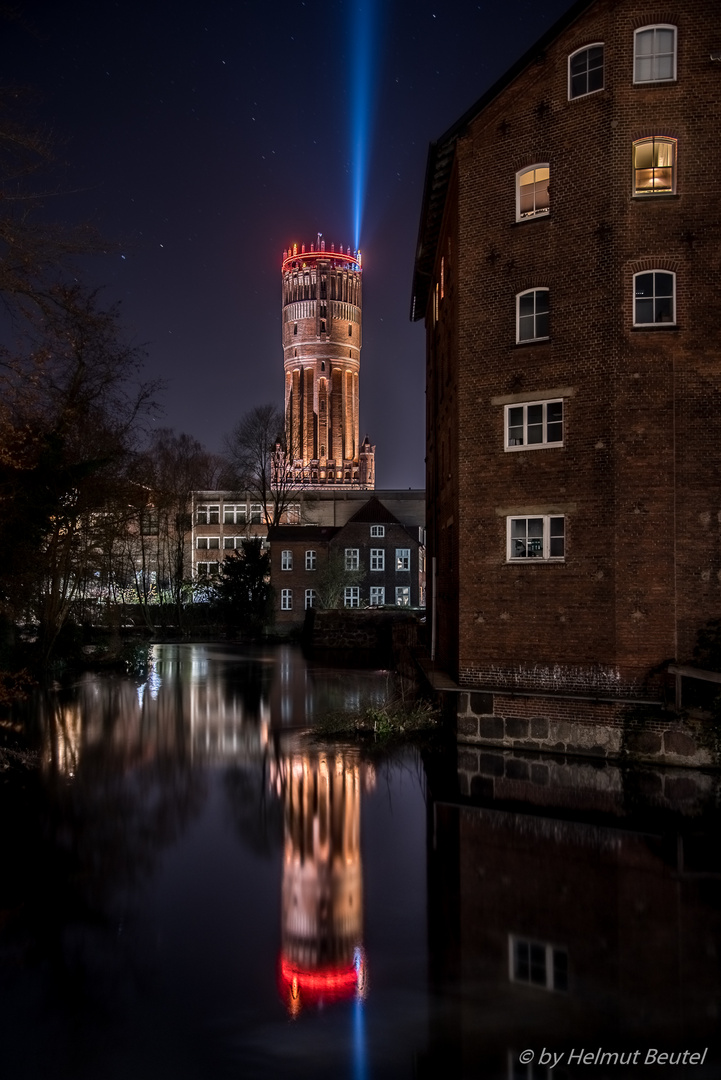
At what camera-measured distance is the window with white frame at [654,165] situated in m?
18.8

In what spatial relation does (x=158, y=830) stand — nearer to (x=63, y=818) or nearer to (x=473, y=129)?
(x=63, y=818)

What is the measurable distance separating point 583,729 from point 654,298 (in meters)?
8.13

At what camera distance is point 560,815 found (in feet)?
47.2

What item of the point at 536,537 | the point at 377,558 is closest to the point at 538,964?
the point at 536,537

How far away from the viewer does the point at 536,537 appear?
19.8 m

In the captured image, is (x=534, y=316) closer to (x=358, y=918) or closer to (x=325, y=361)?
(x=358, y=918)

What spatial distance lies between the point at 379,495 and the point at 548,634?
68.5 m

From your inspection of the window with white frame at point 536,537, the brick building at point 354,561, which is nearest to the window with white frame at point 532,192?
the window with white frame at point 536,537

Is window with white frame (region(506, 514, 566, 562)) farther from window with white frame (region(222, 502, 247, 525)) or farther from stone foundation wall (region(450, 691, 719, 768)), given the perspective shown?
window with white frame (region(222, 502, 247, 525))

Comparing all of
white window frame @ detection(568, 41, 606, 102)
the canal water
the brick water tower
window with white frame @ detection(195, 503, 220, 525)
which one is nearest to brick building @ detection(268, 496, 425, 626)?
window with white frame @ detection(195, 503, 220, 525)

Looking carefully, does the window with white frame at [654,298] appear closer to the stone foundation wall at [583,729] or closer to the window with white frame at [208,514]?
the stone foundation wall at [583,729]

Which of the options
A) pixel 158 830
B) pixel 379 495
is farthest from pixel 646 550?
pixel 379 495

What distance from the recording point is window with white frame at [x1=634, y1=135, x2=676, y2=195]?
1875 cm

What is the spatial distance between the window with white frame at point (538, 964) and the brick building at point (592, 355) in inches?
384
